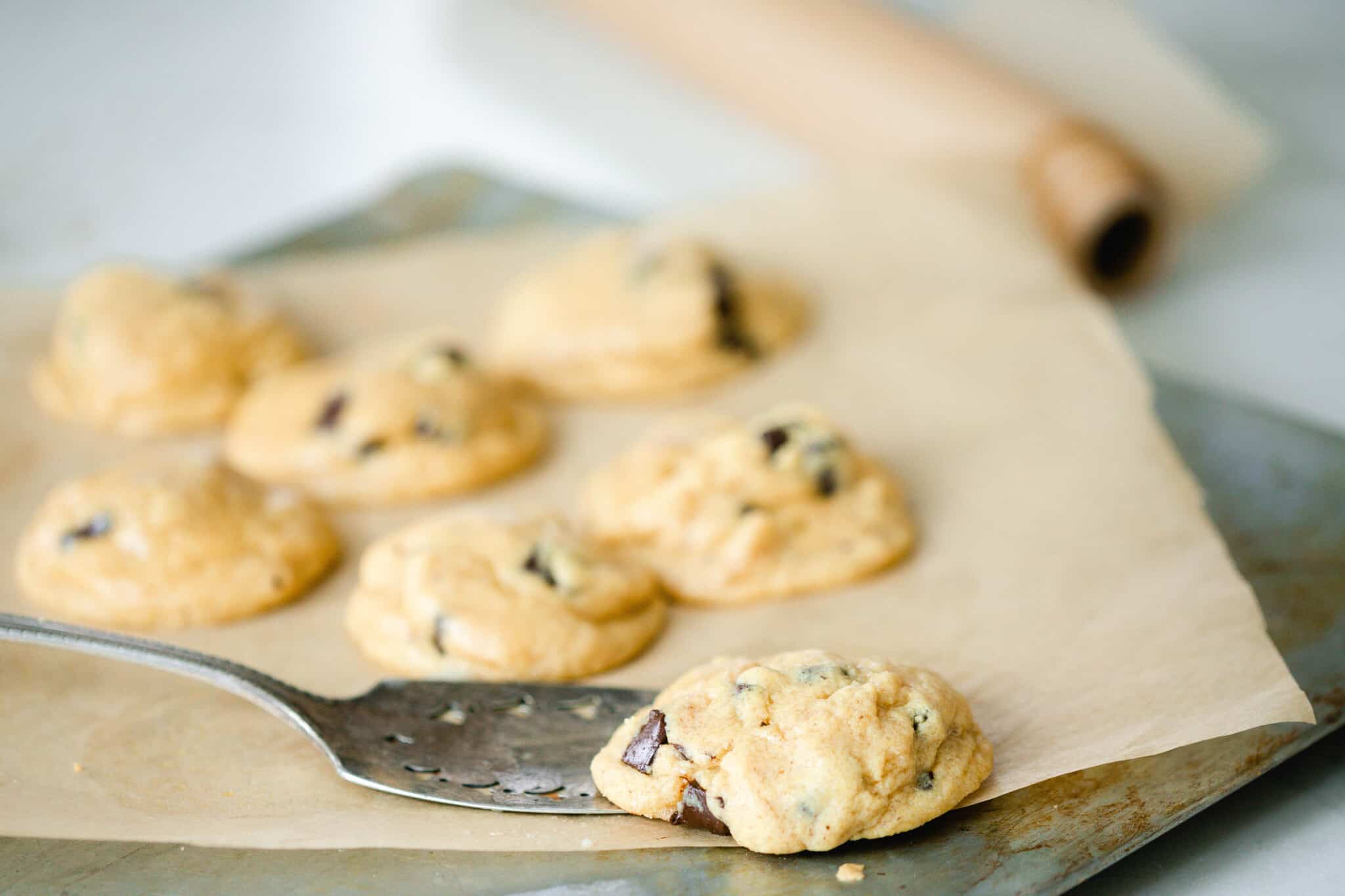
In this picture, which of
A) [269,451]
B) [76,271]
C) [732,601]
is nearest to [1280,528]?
[732,601]

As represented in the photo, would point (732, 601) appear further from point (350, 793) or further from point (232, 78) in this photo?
point (232, 78)

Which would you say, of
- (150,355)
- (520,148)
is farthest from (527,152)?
(150,355)

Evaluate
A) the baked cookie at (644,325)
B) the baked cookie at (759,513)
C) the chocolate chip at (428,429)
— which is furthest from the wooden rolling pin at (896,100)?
the chocolate chip at (428,429)

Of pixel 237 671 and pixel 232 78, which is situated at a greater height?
pixel 232 78

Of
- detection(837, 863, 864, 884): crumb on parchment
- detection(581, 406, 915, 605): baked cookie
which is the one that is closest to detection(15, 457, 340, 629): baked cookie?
detection(581, 406, 915, 605): baked cookie

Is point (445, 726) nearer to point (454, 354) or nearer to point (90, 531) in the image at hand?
point (90, 531)

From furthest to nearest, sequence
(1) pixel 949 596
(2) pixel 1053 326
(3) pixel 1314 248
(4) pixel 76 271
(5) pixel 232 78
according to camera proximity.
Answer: (5) pixel 232 78 < (4) pixel 76 271 < (3) pixel 1314 248 < (2) pixel 1053 326 < (1) pixel 949 596

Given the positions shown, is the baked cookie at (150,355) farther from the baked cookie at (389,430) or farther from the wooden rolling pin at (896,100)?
the wooden rolling pin at (896,100)
